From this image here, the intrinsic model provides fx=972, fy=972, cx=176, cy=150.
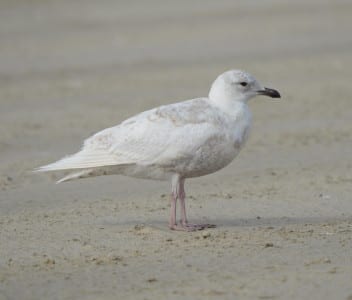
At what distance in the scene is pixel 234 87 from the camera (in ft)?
28.1

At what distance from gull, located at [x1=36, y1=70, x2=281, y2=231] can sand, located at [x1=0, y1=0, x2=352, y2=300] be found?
52 centimetres

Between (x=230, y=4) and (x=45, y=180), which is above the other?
(x=230, y=4)

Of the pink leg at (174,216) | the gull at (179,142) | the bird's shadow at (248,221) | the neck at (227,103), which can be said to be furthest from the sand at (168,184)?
the neck at (227,103)

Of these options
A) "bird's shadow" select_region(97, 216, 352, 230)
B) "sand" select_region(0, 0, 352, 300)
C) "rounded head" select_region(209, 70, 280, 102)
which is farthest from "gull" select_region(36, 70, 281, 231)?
"sand" select_region(0, 0, 352, 300)

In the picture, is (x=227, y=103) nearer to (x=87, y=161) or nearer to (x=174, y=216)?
(x=174, y=216)

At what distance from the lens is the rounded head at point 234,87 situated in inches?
336

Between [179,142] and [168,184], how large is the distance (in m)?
2.36

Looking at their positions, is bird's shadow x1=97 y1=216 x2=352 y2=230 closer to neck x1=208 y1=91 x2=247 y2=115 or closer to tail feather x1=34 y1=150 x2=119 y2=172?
tail feather x1=34 y1=150 x2=119 y2=172

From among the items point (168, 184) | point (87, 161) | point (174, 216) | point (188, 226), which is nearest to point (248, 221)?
point (188, 226)

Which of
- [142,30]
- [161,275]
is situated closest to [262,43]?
[142,30]

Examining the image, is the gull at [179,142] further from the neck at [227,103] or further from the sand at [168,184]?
the sand at [168,184]

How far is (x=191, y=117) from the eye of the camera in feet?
27.1

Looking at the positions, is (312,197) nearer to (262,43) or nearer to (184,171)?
(184,171)

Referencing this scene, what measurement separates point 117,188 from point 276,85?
23.0 feet
